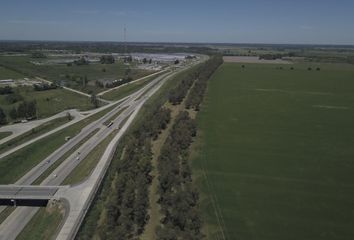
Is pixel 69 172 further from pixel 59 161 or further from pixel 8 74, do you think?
pixel 8 74

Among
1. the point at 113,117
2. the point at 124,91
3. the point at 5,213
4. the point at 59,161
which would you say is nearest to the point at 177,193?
the point at 5,213

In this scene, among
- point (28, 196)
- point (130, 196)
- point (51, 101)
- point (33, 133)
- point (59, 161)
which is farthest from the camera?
point (51, 101)

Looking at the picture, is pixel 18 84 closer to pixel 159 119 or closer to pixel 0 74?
pixel 0 74

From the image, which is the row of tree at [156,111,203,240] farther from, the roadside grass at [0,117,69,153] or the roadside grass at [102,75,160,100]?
the roadside grass at [102,75,160,100]

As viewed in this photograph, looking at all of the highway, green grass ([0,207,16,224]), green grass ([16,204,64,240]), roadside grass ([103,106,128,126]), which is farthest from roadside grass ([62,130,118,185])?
roadside grass ([103,106,128,126])

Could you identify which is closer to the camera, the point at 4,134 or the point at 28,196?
the point at 28,196

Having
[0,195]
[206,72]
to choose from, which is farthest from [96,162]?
[206,72]
